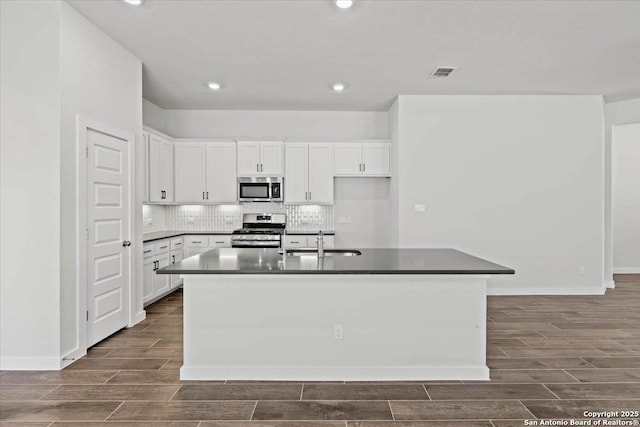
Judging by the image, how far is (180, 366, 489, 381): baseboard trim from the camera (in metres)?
3.04

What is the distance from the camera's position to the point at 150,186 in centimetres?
572

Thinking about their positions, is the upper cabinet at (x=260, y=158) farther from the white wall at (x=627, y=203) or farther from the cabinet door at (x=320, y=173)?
the white wall at (x=627, y=203)

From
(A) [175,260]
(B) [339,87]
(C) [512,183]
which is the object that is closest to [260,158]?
(B) [339,87]

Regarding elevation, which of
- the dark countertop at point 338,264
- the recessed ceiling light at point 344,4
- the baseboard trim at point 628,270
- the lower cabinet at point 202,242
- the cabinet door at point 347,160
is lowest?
the baseboard trim at point 628,270

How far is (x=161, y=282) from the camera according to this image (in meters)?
5.58

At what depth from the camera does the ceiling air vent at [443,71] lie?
478 cm

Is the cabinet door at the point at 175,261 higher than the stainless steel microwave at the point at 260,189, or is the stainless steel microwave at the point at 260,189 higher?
the stainless steel microwave at the point at 260,189

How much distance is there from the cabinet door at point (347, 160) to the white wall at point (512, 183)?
88cm

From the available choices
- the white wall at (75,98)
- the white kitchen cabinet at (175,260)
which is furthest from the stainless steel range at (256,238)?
the white wall at (75,98)

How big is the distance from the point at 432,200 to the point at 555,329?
2.34 metres

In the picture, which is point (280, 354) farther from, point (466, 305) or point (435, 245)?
point (435, 245)

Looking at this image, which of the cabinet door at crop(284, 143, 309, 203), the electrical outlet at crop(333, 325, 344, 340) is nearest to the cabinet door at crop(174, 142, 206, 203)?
the cabinet door at crop(284, 143, 309, 203)

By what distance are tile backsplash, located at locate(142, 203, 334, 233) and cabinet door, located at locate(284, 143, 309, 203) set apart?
14.6 inches

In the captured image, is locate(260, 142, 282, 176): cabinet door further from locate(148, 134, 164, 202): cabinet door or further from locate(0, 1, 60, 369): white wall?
locate(0, 1, 60, 369): white wall
